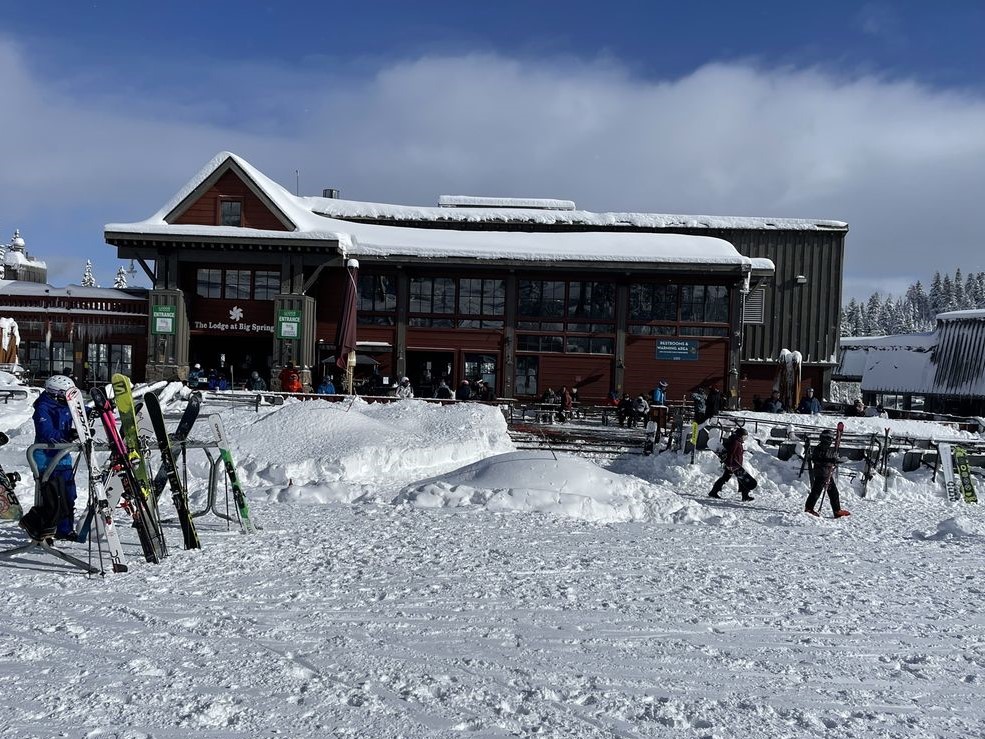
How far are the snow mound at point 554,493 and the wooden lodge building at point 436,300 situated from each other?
15264 mm

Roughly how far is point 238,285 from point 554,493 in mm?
20175

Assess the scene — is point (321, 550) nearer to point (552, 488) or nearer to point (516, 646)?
point (516, 646)

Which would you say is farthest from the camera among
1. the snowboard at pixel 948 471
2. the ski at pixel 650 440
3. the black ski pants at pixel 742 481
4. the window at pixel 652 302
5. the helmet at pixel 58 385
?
the window at pixel 652 302

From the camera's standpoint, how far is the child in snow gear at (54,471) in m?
7.24

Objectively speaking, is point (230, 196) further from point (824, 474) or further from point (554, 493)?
point (824, 474)

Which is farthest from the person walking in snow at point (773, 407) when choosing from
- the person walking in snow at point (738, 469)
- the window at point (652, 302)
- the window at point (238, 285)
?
the window at point (238, 285)

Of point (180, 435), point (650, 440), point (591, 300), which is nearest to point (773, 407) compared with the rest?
point (591, 300)

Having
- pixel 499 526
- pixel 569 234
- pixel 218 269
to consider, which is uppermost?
pixel 569 234

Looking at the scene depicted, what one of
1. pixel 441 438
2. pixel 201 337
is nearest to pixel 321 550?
pixel 441 438

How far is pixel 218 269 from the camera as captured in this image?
28281 millimetres

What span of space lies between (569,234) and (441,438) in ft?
49.9

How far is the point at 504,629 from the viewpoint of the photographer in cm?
579

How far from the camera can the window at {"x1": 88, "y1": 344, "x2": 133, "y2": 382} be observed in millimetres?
27984

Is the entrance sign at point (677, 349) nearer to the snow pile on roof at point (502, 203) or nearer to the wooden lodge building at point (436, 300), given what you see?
the wooden lodge building at point (436, 300)
